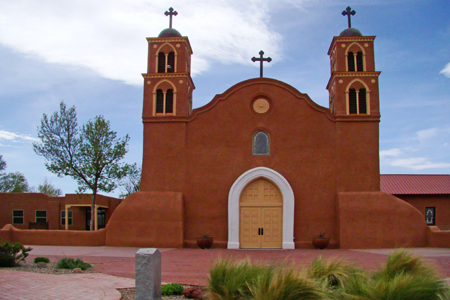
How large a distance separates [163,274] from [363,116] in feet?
42.0

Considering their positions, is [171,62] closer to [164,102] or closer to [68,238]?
[164,102]

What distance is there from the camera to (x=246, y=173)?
63.1 feet

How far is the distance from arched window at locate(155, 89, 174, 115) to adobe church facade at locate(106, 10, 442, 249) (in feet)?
0.17

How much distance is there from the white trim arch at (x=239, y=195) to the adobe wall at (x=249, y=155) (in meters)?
0.39

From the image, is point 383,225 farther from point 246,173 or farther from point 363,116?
point 246,173

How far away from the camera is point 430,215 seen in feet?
93.7

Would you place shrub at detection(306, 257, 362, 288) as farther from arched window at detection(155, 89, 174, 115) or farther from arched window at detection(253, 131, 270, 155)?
arched window at detection(155, 89, 174, 115)

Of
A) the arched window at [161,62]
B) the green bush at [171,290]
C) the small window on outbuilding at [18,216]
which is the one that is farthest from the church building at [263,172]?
the small window on outbuilding at [18,216]

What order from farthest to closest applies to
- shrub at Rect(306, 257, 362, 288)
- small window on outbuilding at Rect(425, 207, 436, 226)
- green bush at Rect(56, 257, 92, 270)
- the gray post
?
small window on outbuilding at Rect(425, 207, 436, 226) < green bush at Rect(56, 257, 92, 270) < shrub at Rect(306, 257, 362, 288) < the gray post

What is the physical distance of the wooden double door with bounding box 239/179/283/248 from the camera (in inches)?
753

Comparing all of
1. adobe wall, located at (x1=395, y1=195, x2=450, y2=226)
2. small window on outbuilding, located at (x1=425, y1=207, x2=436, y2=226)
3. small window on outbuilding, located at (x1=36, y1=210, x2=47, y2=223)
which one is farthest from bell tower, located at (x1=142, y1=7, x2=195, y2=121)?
small window on outbuilding, located at (x1=425, y1=207, x2=436, y2=226)

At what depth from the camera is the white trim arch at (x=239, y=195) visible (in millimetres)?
18797

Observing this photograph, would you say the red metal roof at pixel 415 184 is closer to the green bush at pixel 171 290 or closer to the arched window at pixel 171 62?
the arched window at pixel 171 62

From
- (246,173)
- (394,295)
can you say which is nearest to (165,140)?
(246,173)
